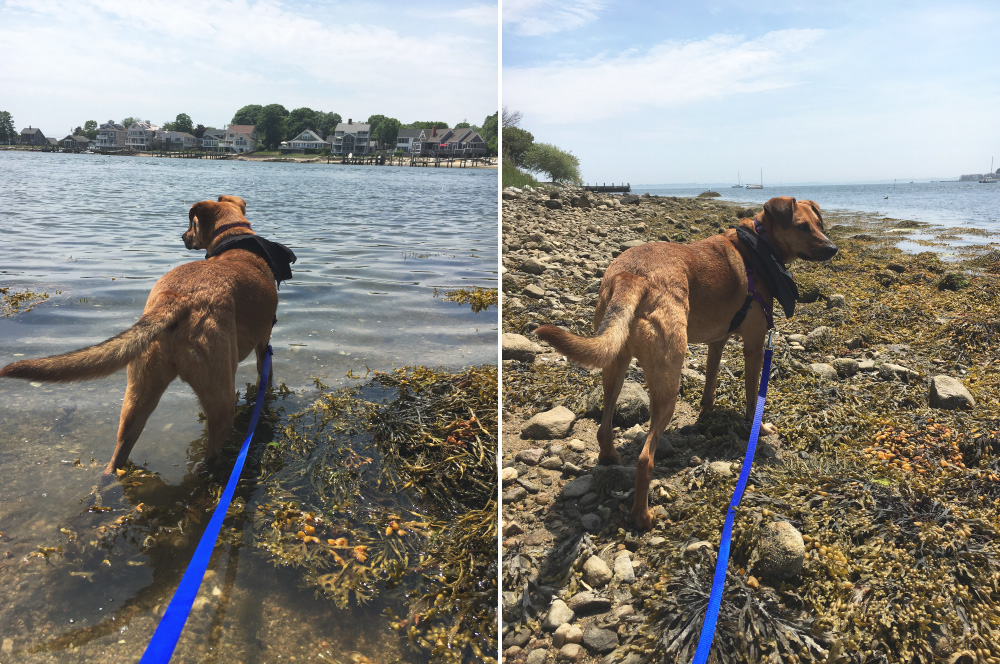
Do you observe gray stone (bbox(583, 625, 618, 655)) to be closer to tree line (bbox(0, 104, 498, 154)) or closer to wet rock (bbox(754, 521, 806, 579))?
wet rock (bbox(754, 521, 806, 579))

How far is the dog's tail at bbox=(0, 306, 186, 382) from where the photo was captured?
8.15 feet

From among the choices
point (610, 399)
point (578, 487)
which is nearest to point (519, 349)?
point (610, 399)

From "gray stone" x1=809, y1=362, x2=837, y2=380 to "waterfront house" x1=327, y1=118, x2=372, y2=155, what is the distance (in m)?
124

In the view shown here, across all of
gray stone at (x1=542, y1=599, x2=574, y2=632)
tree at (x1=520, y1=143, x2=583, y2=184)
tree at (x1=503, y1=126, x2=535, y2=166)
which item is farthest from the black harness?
tree at (x1=520, y1=143, x2=583, y2=184)

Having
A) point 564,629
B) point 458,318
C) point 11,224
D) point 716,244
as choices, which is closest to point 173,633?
point 564,629

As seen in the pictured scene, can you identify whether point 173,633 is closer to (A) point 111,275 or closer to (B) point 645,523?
(B) point 645,523

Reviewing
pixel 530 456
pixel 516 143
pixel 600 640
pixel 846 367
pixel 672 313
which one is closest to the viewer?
pixel 600 640

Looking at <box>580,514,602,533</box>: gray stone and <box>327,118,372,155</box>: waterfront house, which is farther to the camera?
<box>327,118,372,155</box>: waterfront house

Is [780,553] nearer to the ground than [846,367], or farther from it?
nearer to the ground

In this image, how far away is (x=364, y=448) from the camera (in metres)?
4.38

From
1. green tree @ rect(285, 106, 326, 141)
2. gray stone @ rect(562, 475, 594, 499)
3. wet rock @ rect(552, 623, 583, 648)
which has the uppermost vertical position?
green tree @ rect(285, 106, 326, 141)

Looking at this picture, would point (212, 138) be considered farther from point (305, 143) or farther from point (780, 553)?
point (780, 553)

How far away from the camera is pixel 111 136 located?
118 m

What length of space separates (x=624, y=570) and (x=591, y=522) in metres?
0.49
